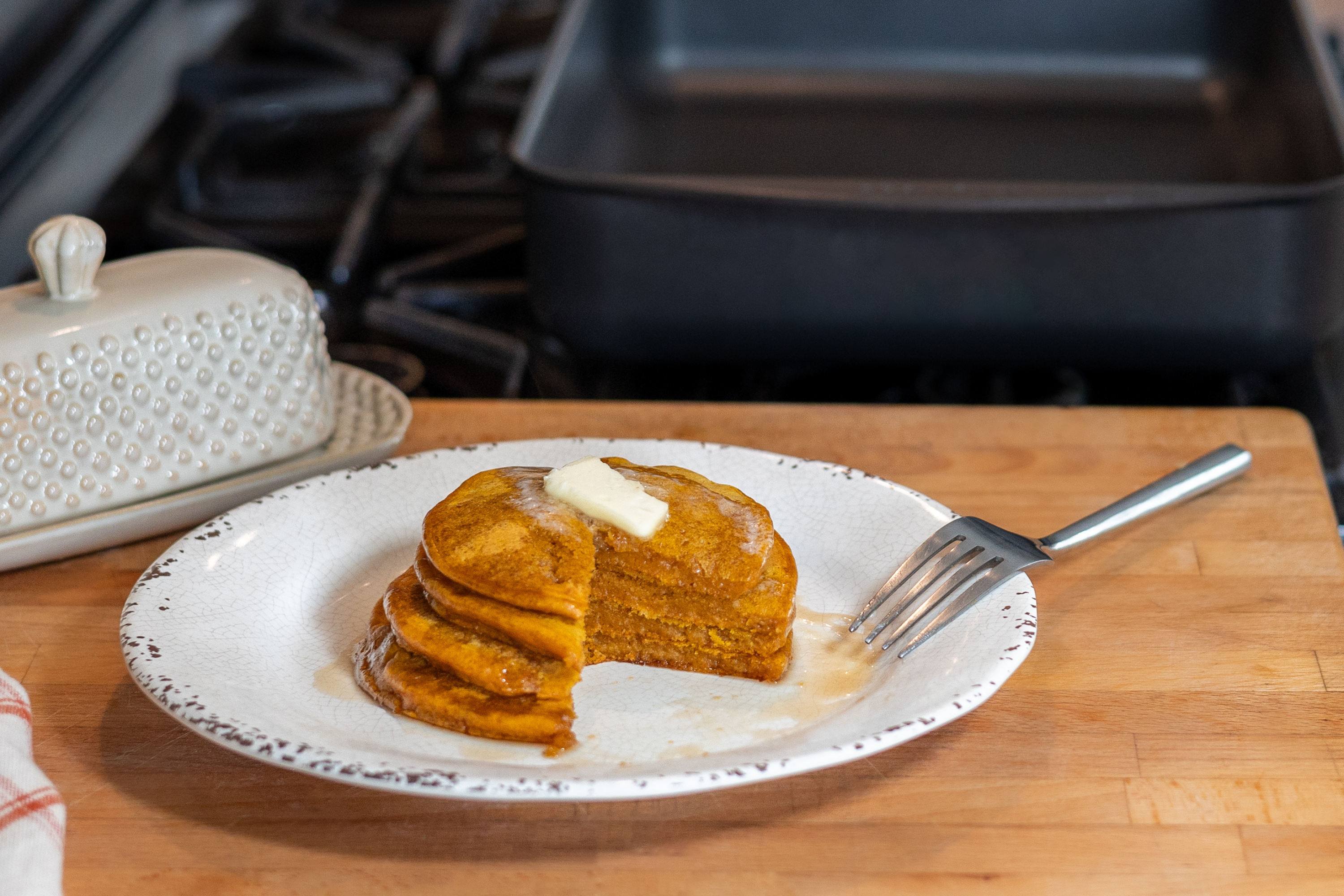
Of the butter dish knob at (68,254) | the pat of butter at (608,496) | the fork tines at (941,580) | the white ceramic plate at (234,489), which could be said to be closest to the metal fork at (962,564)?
the fork tines at (941,580)

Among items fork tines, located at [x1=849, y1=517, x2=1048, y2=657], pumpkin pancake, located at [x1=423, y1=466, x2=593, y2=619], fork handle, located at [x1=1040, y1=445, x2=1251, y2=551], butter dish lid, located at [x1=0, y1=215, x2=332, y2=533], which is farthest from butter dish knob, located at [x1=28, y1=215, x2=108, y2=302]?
fork handle, located at [x1=1040, y1=445, x2=1251, y2=551]

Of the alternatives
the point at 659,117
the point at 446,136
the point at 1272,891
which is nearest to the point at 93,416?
the point at 1272,891

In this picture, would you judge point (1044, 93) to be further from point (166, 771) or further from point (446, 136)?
point (166, 771)

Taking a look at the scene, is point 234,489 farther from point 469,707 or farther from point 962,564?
point 962,564

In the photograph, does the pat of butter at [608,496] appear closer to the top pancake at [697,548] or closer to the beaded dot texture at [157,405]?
the top pancake at [697,548]

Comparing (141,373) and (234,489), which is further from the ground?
(141,373)

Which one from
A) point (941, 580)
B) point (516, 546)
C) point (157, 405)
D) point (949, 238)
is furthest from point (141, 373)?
point (949, 238)
